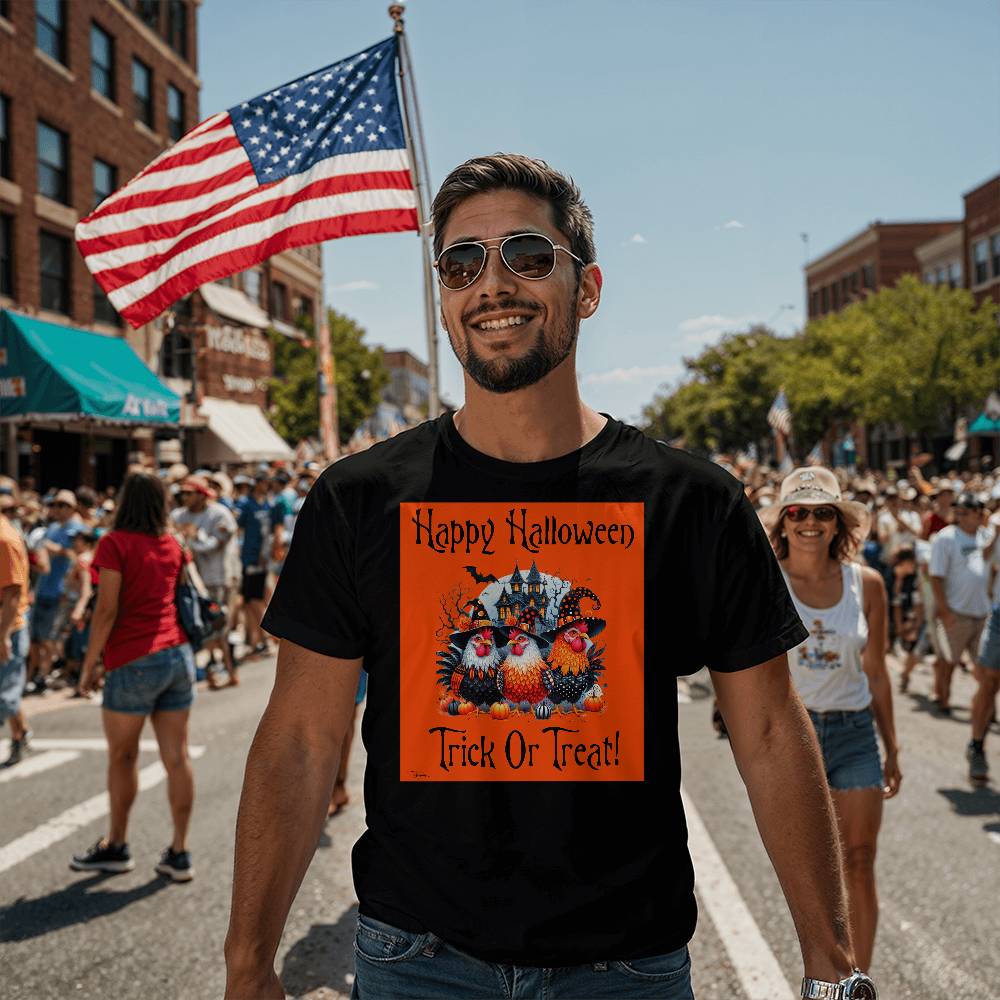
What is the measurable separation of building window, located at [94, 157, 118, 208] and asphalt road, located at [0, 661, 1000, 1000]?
19.1 meters

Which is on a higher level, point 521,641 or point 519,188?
point 519,188

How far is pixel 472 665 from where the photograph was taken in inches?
81.4

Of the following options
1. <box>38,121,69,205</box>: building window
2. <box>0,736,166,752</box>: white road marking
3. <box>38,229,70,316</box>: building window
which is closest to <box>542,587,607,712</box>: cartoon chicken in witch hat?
<box>0,736,166,752</box>: white road marking

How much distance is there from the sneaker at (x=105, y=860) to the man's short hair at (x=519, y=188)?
15.2 ft

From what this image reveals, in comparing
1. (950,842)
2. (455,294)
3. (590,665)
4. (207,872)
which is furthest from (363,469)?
(950,842)

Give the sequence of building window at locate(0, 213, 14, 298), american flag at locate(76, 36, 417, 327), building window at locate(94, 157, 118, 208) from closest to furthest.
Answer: american flag at locate(76, 36, 417, 327) → building window at locate(0, 213, 14, 298) → building window at locate(94, 157, 118, 208)

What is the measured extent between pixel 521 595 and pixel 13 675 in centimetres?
645

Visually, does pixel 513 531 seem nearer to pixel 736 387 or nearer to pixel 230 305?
pixel 230 305

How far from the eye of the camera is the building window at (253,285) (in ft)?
122

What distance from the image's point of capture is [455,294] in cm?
229

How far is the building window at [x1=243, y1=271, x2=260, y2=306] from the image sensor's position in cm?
3716

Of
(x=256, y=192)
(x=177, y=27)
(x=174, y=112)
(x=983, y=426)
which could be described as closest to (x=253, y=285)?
(x=174, y=112)

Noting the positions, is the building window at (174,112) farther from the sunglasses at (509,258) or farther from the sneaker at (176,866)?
the sunglasses at (509,258)

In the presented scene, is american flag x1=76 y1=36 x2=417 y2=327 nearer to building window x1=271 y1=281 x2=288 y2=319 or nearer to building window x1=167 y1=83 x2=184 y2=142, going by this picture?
building window x1=167 y1=83 x2=184 y2=142
